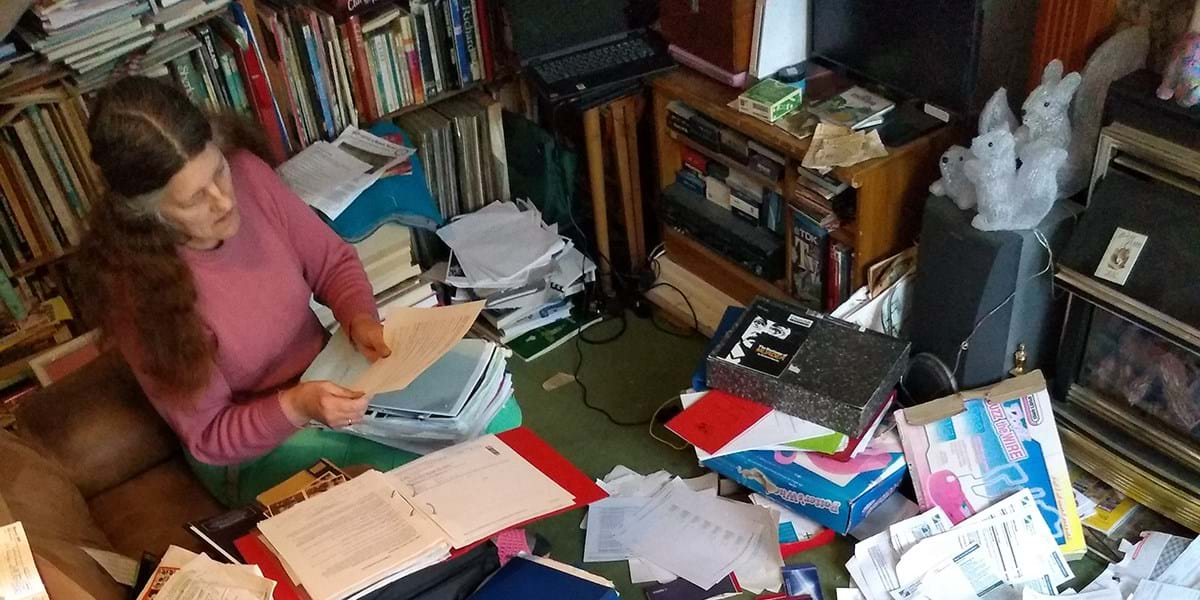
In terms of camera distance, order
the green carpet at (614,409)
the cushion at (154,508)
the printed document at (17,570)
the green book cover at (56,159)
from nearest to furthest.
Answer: the printed document at (17,570), the cushion at (154,508), the green carpet at (614,409), the green book cover at (56,159)

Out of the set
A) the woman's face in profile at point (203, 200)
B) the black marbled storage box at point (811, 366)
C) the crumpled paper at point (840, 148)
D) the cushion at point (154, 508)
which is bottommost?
the black marbled storage box at point (811, 366)

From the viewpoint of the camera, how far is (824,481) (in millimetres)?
1796

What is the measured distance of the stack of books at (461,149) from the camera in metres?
2.43

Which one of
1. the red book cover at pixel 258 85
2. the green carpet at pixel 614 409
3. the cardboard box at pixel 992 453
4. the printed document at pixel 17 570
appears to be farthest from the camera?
the red book cover at pixel 258 85

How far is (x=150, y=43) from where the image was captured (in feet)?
6.72

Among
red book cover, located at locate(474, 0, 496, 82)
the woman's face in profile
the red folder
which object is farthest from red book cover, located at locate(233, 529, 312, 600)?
red book cover, located at locate(474, 0, 496, 82)

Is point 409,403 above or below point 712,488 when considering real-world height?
above

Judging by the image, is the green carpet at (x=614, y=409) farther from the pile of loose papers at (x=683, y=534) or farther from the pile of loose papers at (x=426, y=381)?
the pile of loose papers at (x=426, y=381)

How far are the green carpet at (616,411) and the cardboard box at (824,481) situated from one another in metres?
0.10

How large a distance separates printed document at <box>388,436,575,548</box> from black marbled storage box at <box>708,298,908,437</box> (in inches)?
23.6

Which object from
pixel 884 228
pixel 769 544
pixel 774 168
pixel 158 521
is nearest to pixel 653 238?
pixel 774 168

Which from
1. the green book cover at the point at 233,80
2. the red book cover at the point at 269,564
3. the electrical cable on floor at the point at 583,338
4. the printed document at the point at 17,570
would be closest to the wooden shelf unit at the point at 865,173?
the electrical cable on floor at the point at 583,338

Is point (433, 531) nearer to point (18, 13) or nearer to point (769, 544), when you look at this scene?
point (769, 544)

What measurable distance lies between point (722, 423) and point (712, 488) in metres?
0.18
